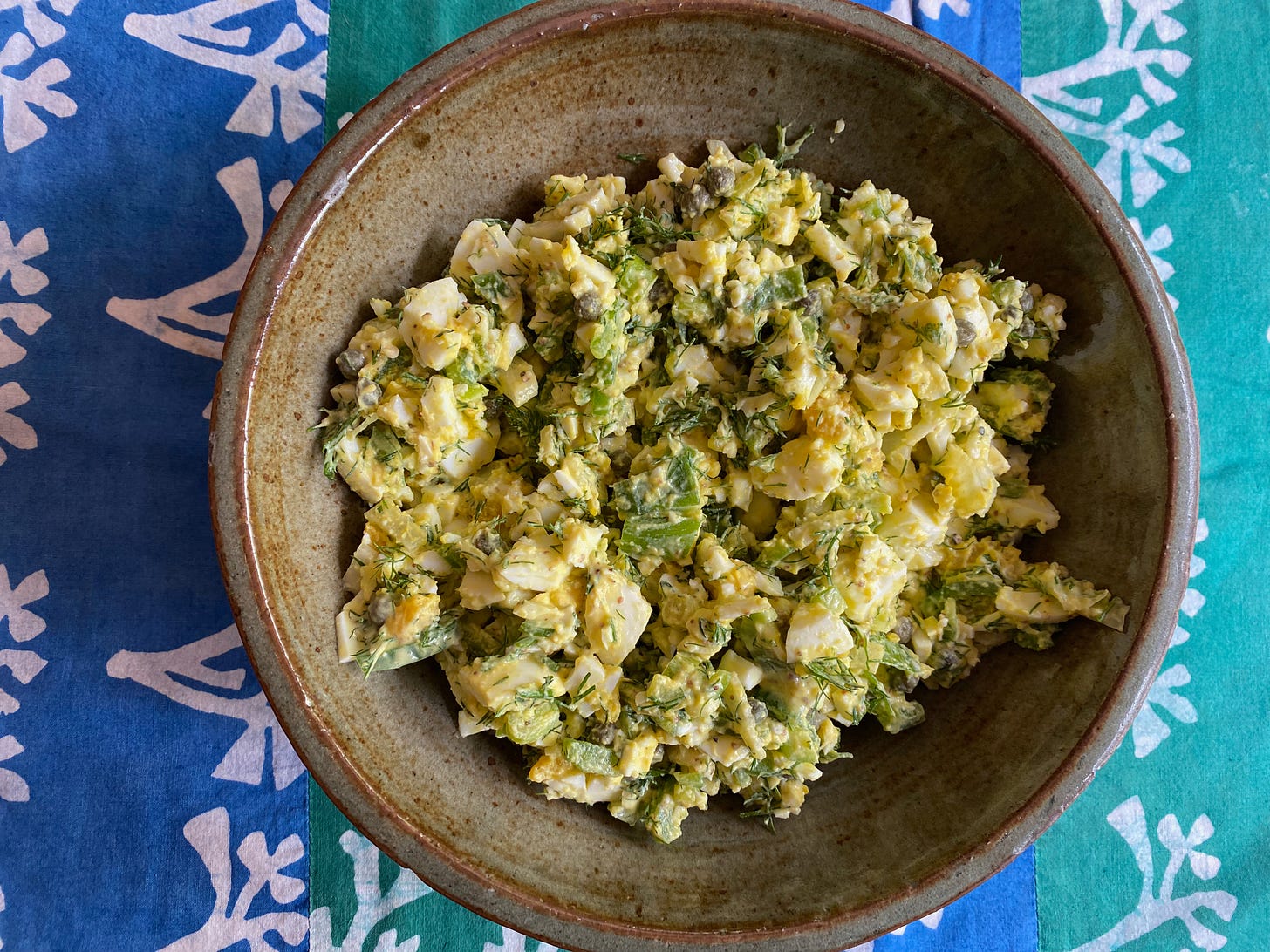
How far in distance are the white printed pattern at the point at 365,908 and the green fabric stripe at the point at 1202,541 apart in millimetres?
1709

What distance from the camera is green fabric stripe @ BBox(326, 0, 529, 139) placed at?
221 cm

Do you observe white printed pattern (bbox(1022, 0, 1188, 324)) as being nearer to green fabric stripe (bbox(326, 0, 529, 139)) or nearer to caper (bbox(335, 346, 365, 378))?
green fabric stripe (bbox(326, 0, 529, 139))

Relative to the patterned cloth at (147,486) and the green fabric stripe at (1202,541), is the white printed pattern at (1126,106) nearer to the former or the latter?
the green fabric stripe at (1202,541)

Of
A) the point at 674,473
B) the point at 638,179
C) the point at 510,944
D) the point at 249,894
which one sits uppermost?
the point at 638,179

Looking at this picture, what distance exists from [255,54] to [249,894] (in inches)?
83.3

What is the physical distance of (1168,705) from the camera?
7.80ft

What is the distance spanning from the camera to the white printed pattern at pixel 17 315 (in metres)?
2.14

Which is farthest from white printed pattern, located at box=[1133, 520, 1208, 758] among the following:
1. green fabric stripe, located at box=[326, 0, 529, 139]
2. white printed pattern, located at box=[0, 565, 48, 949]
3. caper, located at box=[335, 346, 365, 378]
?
white printed pattern, located at box=[0, 565, 48, 949]

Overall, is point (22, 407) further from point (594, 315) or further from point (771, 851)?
point (771, 851)

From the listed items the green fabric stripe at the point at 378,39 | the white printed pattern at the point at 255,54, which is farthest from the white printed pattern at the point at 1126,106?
the white printed pattern at the point at 255,54

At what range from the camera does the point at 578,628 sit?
1.77m

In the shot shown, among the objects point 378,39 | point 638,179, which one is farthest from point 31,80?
point 638,179

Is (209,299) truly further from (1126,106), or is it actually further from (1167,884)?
(1167,884)

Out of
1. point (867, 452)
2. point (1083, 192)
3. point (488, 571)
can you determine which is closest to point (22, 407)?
point (488, 571)
